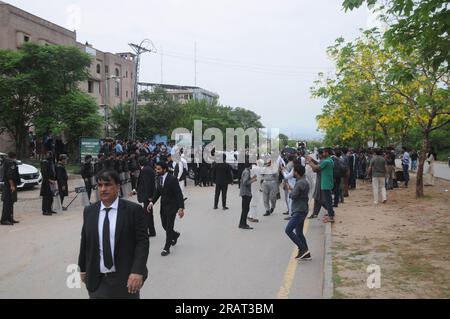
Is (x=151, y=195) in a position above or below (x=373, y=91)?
below

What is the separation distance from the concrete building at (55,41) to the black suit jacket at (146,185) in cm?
2168

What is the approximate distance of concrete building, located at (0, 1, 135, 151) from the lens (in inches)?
1368

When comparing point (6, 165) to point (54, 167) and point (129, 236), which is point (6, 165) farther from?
point (129, 236)

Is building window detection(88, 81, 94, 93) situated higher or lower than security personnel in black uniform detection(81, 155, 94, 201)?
higher

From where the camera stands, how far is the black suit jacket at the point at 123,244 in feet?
13.3

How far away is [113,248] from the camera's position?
403 centimetres

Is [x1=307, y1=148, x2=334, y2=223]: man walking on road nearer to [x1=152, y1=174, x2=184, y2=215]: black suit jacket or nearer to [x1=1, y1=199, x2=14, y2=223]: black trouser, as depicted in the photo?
[x1=152, y1=174, x2=184, y2=215]: black suit jacket

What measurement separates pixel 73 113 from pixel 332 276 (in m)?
22.0

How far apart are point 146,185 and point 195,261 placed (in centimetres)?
243

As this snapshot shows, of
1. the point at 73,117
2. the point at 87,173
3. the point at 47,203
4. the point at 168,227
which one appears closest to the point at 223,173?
the point at 87,173

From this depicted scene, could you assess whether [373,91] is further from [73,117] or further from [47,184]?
[73,117]

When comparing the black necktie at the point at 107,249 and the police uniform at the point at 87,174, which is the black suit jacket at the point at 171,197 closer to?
the black necktie at the point at 107,249

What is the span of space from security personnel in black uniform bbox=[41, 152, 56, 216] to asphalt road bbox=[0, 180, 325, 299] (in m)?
0.50

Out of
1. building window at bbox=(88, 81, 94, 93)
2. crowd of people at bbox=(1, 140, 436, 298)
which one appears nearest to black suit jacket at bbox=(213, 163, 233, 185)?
crowd of people at bbox=(1, 140, 436, 298)
